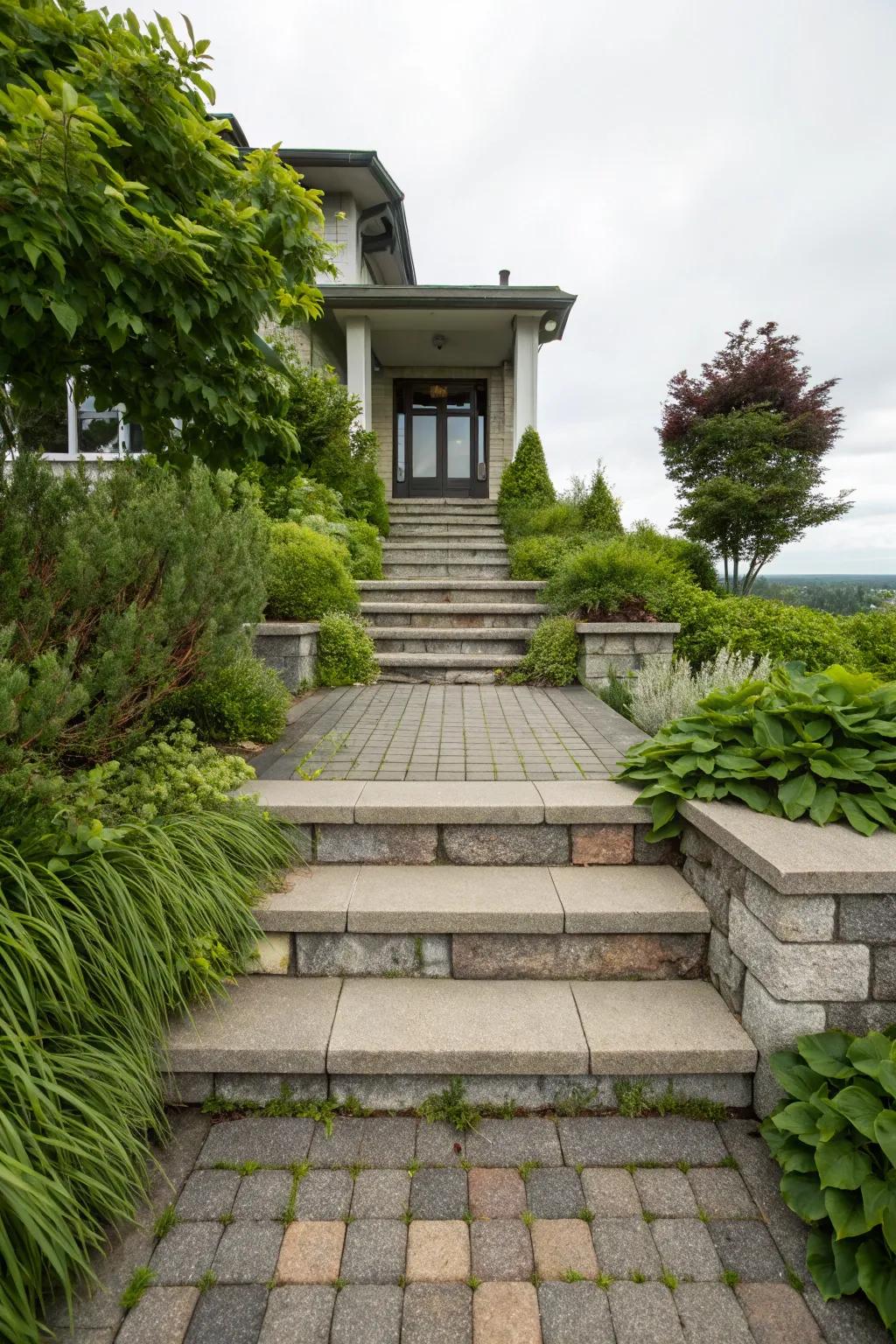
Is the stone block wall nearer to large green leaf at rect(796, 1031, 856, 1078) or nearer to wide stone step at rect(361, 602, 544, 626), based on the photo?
large green leaf at rect(796, 1031, 856, 1078)

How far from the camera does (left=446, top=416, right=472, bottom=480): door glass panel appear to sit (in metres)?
14.1

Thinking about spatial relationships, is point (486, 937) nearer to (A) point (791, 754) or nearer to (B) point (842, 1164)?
(B) point (842, 1164)

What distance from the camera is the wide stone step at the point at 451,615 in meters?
6.49

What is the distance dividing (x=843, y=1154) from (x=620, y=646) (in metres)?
4.24

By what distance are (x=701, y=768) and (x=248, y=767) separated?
1.89 meters

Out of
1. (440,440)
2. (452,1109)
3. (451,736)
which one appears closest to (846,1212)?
(452,1109)

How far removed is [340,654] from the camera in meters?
5.77

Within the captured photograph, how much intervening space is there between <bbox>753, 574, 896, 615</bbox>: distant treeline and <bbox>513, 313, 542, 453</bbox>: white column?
4.97m

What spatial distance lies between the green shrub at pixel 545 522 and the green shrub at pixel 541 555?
0.41 metres

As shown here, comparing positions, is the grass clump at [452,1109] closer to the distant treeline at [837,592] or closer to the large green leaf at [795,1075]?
the large green leaf at [795,1075]

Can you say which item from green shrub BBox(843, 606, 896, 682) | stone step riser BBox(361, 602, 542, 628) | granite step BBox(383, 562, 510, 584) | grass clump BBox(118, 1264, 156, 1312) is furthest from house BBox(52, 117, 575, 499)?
grass clump BBox(118, 1264, 156, 1312)

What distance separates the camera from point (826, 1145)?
5.01 ft

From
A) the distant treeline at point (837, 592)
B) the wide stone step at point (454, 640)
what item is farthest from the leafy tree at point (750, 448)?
the wide stone step at point (454, 640)

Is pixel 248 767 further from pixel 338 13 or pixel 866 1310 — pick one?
pixel 338 13
